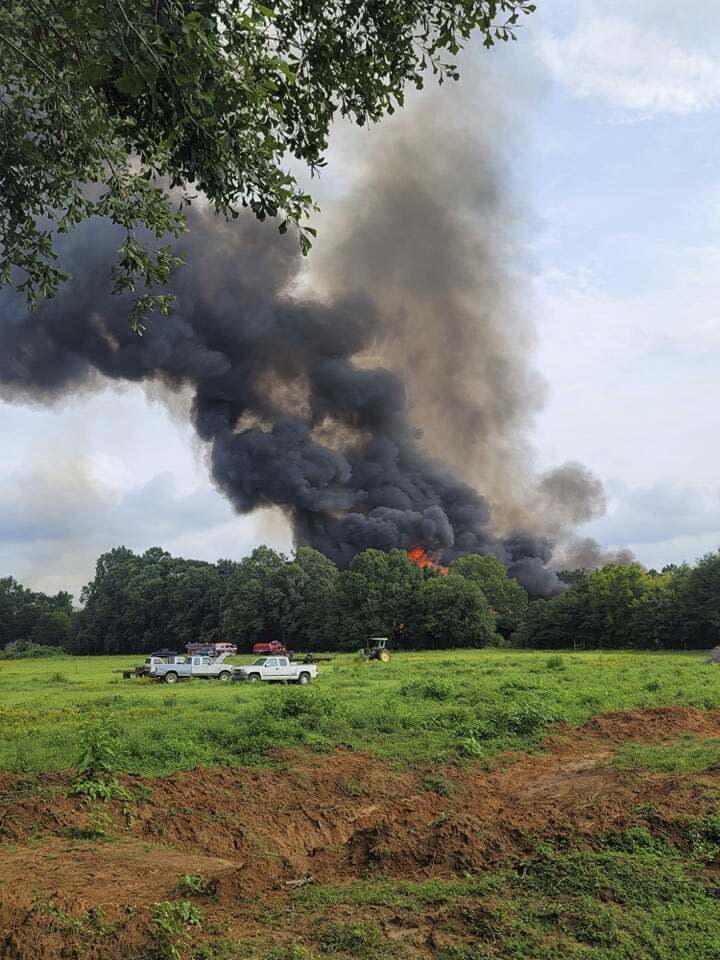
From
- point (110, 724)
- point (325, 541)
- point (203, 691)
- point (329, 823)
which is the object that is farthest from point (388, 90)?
point (325, 541)

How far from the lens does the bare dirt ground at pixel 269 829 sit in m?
7.04

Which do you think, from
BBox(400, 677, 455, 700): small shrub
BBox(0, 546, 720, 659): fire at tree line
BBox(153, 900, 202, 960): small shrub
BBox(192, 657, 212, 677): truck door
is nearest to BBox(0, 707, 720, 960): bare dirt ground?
BBox(153, 900, 202, 960): small shrub

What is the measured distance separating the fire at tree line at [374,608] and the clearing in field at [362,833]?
167 feet

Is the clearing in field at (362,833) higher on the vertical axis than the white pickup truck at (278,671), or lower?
lower

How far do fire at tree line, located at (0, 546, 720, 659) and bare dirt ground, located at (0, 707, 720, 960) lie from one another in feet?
178

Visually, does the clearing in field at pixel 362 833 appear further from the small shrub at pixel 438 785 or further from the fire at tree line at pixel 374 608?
the fire at tree line at pixel 374 608

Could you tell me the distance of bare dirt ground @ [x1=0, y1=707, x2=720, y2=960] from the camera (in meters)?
7.04

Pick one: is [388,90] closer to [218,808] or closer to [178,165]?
[178,165]

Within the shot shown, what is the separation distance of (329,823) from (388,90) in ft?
33.4

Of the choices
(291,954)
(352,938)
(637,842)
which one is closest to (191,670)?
(637,842)

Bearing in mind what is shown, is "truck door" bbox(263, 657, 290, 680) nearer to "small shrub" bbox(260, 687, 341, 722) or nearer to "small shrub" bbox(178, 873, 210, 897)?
"small shrub" bbox(260, 687, 341, 722)

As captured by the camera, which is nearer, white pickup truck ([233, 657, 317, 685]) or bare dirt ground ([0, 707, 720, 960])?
bare dirt ground ([0, 707, 720, 960])

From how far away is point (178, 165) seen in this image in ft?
28.9

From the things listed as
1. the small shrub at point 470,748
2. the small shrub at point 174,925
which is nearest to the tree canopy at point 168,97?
the small shrub at point 174,925
